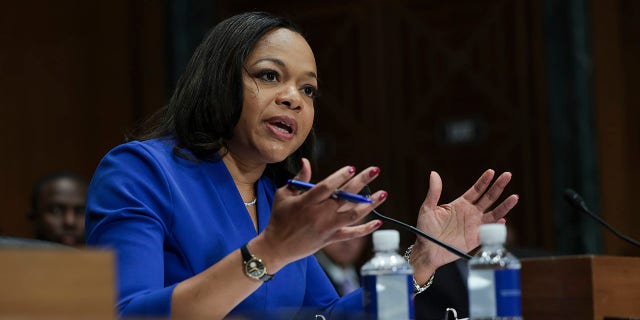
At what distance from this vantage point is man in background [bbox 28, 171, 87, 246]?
4887 millimetres

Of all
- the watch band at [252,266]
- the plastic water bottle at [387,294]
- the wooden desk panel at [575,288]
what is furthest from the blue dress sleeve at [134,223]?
the wooden desk panel at [575,288]

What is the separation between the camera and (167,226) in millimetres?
1930

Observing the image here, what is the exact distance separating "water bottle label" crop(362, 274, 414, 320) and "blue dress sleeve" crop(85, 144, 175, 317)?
0.38m

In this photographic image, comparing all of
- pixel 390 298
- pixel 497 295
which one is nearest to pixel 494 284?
pixel 497 295

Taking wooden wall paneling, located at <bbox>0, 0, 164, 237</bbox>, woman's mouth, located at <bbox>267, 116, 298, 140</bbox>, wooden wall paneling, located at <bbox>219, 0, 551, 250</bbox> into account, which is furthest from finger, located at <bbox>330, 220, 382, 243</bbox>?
wooden wall paneling, located at <bbox>0, 0, 164, 237</bbox>

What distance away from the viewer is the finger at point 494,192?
206 centimetres

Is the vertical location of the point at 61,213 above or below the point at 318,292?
below

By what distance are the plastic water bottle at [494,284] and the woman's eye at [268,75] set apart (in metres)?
0.77

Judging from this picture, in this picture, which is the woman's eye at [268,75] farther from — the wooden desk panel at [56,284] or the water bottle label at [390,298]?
the wooden desk panel at [56,284]

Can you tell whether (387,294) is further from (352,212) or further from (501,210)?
(501,210)

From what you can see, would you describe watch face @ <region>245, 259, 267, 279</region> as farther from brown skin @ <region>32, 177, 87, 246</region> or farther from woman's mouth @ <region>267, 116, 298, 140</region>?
brown skin @ <region>32, 177, 87, 246</region>

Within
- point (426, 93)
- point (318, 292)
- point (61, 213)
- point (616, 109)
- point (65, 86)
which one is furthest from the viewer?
point (65, 86)

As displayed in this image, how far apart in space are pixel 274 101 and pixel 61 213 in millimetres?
3105

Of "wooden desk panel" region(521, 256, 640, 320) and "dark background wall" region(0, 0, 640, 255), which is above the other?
"wooden desk panel" region(521, 256, 640, 320)
